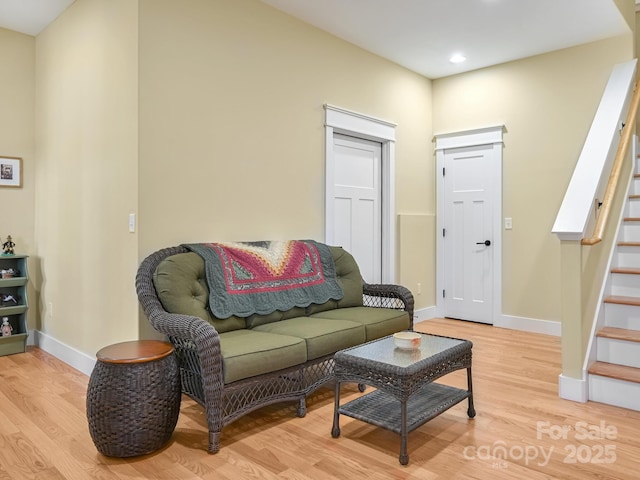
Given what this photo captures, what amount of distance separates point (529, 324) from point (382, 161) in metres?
2.30

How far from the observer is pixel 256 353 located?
2443mm

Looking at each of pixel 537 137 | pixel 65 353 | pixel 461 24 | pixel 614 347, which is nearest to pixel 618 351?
pixel 614 347

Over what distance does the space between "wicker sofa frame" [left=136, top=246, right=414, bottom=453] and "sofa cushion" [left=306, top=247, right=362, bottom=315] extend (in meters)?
0.69

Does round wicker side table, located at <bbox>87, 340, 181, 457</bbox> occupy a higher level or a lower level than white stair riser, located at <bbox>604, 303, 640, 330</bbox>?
lower

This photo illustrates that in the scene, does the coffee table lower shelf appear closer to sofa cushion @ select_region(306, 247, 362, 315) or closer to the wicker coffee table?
the wicker coffee table

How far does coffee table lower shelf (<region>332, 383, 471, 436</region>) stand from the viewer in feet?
7.54

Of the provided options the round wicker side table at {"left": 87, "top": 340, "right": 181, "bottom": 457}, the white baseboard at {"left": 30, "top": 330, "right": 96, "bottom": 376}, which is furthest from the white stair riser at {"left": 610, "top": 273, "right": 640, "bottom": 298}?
the white baseboard at {"left": 30, "top": 330, "right": 96, "bottom": 376}

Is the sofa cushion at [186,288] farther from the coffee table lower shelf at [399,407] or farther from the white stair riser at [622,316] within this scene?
the white stair riser at [622,316]

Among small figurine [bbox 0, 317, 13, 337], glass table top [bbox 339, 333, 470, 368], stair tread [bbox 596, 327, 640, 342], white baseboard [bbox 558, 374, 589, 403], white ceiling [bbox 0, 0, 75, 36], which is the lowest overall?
white baseboard [bbox 558, 374, 589, 403]

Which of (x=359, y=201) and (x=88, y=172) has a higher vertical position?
(x=88, y=172)

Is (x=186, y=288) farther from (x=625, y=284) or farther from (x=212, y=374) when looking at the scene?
(x=625, y=284)

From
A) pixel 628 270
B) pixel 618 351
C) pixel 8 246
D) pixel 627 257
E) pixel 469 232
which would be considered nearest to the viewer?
pixel 618 351

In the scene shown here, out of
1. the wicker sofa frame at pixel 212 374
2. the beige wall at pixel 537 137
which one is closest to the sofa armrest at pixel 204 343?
the wicker sofa frame at pixel 212 374

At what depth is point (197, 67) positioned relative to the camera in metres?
3.24
